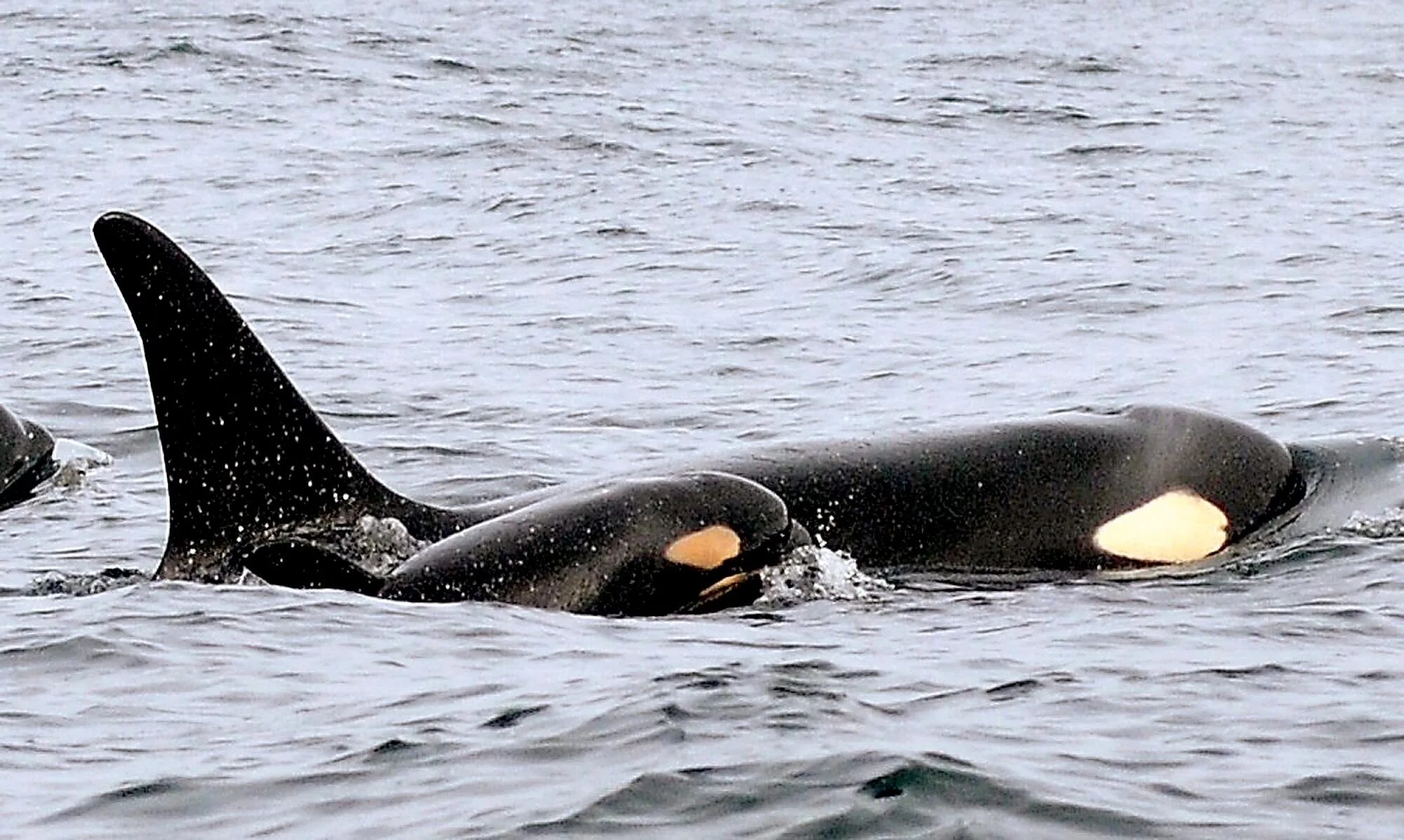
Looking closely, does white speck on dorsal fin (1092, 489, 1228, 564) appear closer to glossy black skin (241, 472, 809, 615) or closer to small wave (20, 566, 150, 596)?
glossy black skin (241, 472, 809, 615)

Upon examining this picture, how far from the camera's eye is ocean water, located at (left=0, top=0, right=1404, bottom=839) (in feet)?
22.3

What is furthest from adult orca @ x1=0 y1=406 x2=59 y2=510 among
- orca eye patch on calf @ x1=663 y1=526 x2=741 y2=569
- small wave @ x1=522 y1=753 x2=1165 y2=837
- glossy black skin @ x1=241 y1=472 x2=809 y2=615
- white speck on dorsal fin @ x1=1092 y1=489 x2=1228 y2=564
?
small wave @ x1=522 y1=753 x2=1165 y2=837

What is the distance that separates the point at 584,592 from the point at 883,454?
171 cm

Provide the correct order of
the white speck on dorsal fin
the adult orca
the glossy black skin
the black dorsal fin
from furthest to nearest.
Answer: the adult orca → the white speck on dorsal fin → the black dorsal fin → the glossy black skin

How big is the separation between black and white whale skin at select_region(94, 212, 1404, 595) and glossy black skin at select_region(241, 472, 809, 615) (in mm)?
388

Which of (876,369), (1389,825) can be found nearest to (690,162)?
(876,369)

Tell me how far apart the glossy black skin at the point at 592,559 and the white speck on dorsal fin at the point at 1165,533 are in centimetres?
146

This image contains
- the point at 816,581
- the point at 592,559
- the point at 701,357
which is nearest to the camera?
the point at 592,559

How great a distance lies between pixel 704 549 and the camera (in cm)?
929

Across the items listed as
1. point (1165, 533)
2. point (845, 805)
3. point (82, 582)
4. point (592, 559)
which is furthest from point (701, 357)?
point (845, 805)

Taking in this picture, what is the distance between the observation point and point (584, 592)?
914cm

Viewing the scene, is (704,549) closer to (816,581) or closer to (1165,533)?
(816,581)

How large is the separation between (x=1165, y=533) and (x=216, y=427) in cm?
358

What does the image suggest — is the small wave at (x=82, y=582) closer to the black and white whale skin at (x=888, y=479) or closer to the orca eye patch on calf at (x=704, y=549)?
the black and white whale skin at (x=888, y=479)
